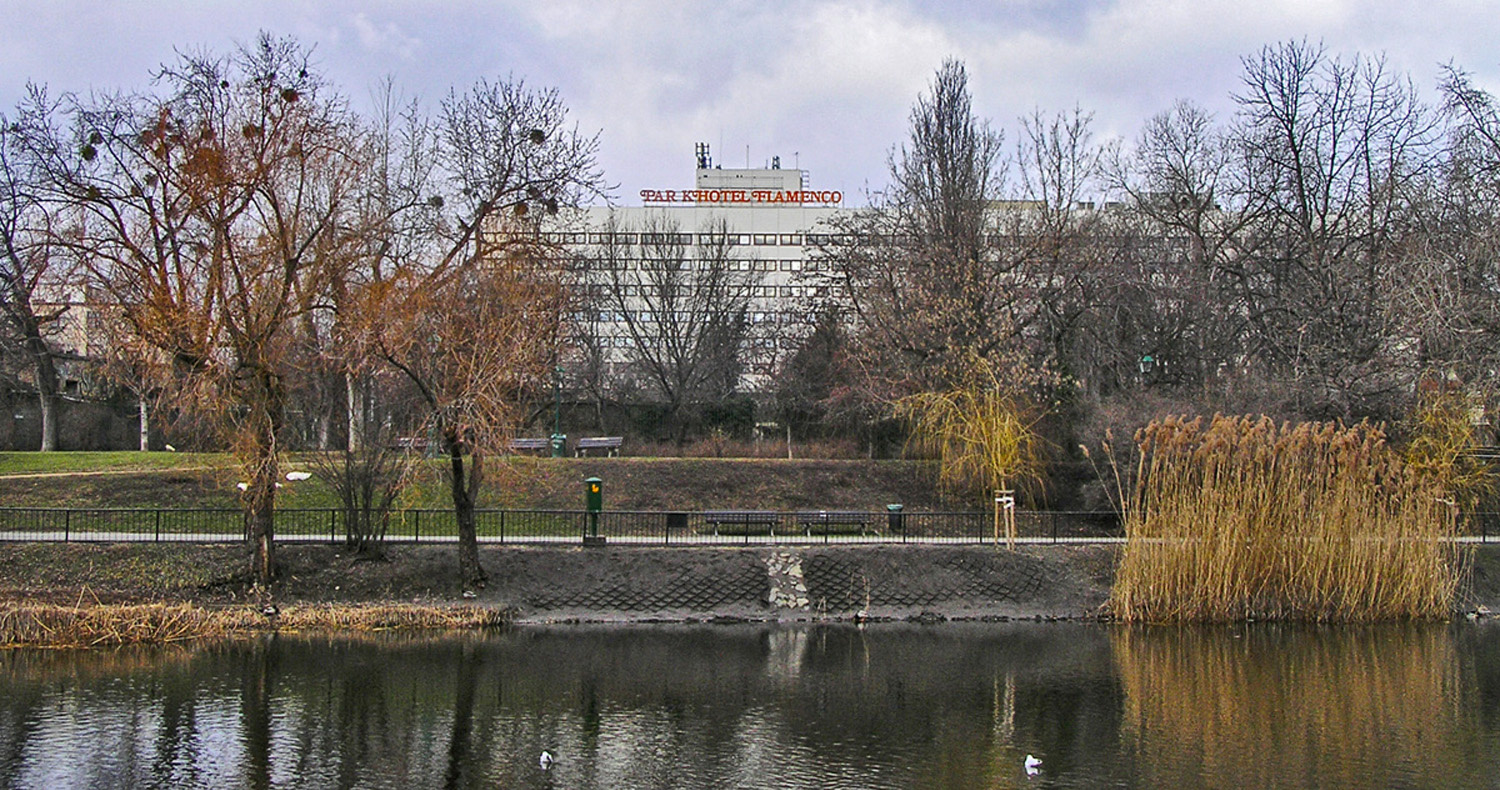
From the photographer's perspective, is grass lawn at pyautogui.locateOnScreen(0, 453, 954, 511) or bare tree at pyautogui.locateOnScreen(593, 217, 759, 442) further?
bare tree at pyautogui.locateOnScreen(593, 217, 759, 442)

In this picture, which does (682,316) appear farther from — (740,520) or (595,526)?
(595,526)

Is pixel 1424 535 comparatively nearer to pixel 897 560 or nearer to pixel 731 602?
pixel 897 560

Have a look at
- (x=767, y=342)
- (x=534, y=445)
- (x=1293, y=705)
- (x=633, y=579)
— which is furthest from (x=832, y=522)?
(x=767, y=342)

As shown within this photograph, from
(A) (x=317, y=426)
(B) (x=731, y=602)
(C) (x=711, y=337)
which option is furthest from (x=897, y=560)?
(C) (x=711, y=337)

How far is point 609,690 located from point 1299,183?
1247 inches

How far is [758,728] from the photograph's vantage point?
724 inches

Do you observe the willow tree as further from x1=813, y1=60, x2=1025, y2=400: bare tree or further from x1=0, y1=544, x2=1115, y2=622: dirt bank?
x1=813, y1=60, x2=1025, y2=400: bare tree

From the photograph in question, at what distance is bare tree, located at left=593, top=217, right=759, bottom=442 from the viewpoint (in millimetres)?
61375

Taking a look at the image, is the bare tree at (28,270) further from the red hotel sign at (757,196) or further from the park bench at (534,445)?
the red hotel sign at (757,196)

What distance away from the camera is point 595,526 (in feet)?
98.9

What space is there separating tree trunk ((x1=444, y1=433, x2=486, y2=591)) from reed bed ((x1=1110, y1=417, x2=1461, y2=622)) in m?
14.9

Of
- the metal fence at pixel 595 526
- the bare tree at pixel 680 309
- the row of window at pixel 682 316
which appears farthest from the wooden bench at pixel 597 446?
the bare tree at pixel 680 309

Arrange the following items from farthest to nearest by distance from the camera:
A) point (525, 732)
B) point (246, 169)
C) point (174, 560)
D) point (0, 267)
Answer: point (0, 267)
point (174, 560)
point (246, 169)
point (525, 732)

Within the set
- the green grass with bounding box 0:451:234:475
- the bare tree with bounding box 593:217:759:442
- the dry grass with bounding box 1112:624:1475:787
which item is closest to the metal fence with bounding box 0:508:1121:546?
the green grass with bounding box 0:451:234:475
